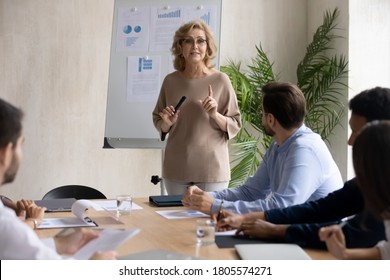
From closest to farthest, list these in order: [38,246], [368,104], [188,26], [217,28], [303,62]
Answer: [38,246] → [368,104] → [188,26] → [217,28] → [303,62]

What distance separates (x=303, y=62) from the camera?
496cm

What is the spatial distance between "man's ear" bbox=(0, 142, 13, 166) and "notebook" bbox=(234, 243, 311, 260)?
30.9 inches

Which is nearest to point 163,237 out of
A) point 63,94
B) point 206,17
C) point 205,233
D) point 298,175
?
point 205,233

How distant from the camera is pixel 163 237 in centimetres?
208

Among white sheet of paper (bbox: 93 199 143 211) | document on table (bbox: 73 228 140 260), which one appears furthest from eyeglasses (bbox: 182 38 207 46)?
document on table (bbox: 73 228 140 260)

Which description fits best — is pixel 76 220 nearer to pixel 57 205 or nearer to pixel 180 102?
pixel 57 205

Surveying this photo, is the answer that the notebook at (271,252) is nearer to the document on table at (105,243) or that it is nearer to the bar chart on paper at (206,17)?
the document on table at (105,243)

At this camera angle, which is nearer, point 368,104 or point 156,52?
point 368,104

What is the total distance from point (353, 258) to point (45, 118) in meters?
3.48

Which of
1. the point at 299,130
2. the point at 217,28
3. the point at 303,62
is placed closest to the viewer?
the point at 299,130

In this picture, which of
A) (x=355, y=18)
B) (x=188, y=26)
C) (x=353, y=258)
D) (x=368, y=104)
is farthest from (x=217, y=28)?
(x=353, y=258)

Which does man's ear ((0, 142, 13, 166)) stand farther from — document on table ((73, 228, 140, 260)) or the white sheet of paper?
the white sheet of paper

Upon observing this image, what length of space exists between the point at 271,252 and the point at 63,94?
129 inches
